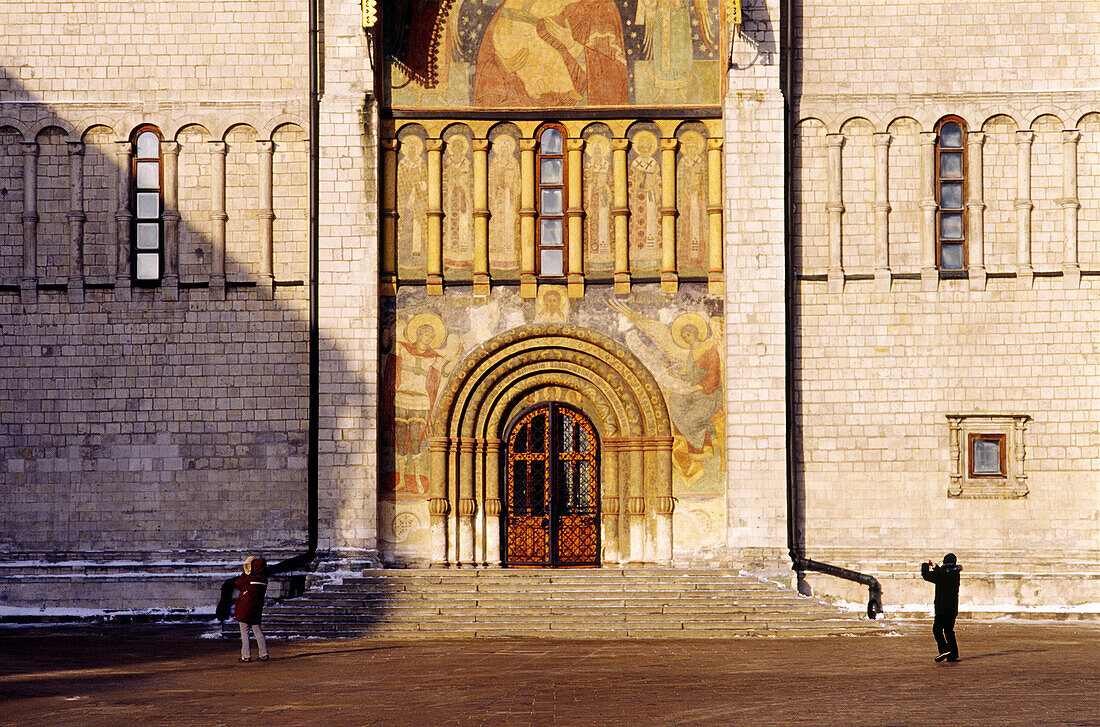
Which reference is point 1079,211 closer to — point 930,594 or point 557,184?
point 930,594

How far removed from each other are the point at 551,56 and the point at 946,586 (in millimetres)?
10842

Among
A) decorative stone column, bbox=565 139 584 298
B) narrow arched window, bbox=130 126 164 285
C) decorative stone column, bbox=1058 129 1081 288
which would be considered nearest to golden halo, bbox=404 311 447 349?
decorative stone column, bbox=565 139 584 298

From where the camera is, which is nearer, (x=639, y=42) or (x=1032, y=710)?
(x=1032, y=710)

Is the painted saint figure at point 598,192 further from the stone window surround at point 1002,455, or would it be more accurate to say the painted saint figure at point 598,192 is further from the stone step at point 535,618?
the stone window surround at point 1002,455

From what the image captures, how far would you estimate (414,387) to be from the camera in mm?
22172

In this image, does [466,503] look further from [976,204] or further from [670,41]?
[976,204]

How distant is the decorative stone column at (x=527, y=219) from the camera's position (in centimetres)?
2231

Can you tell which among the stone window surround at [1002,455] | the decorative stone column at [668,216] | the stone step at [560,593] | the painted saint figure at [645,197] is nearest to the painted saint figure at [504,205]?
the painted saint figure at [645,197]

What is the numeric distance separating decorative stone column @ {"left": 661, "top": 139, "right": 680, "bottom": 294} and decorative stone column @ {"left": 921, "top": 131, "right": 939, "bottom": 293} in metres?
3.96

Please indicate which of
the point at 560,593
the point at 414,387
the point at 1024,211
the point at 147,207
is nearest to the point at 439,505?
the point at 414,387

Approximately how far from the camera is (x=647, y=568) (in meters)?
21.4

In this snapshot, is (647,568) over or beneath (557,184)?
beneath

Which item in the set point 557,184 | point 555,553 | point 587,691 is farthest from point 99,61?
point 587,691

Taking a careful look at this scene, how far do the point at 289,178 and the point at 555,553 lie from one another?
7.49 meters
